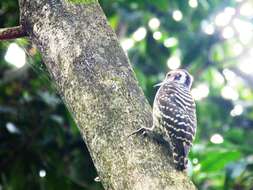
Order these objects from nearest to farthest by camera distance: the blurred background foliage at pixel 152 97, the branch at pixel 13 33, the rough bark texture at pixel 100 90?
the rough bark texture at pixel 100 90 → the branch at pixel 13 33 → the blurred background foliage at pixel 152 97

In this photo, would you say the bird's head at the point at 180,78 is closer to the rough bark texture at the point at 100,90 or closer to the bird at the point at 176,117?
the bird at the point at 176,117

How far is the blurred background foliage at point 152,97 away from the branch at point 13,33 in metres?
1.02

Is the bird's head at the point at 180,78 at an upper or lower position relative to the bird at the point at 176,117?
upper

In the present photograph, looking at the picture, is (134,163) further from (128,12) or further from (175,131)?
(128,12)

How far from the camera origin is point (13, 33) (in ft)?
6.77

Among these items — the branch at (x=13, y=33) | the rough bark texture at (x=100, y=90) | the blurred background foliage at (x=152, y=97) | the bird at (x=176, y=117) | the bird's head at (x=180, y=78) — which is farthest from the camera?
the blurred background foliage at (x=152, y=97)

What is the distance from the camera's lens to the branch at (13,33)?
6.68ft

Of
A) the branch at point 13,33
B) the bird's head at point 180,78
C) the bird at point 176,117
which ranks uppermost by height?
the branch at point 13,33

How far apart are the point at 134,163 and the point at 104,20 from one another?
61 centimetres

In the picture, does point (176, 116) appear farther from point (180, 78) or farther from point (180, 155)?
point (180, 78)

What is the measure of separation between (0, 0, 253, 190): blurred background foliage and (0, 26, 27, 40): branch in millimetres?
1025

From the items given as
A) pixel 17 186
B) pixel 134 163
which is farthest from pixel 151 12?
pixel 134 163

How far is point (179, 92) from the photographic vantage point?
2.84 metres

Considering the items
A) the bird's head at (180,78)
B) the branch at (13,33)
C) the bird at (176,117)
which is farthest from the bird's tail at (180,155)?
the bird's head at (180,78)
